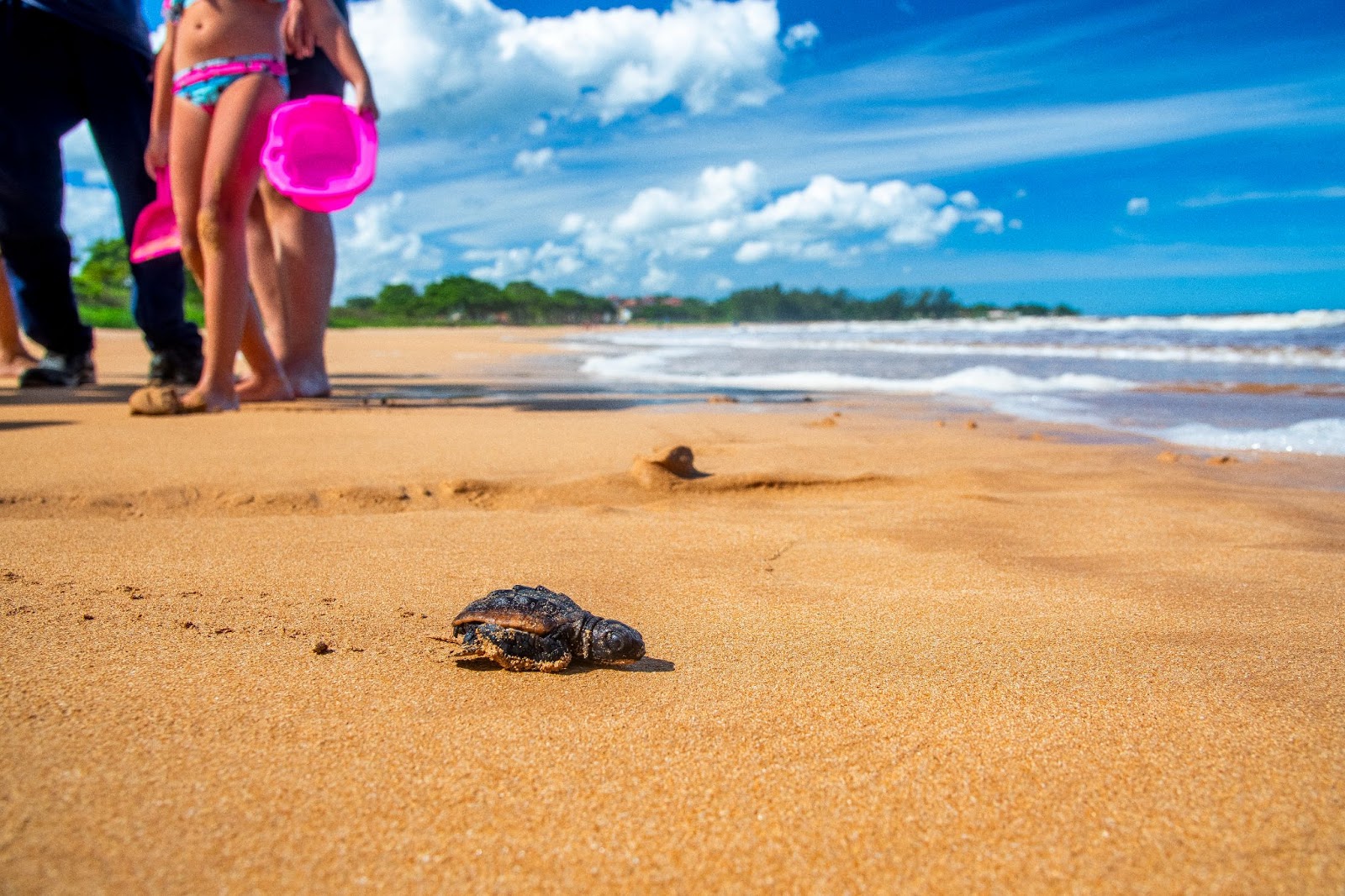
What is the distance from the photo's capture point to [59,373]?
6.20 metres

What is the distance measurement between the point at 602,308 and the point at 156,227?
273ft

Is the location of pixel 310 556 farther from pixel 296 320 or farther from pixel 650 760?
pixel 296 320

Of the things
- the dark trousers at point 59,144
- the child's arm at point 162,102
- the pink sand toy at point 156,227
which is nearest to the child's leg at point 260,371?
the pink sand toy at point 156,227

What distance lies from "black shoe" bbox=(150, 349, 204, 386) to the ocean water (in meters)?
3.72

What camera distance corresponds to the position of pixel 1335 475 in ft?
12.1

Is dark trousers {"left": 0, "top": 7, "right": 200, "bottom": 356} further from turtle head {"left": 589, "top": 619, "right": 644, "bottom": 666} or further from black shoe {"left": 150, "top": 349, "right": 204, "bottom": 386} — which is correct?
turtle head {"left": 589, "top": 619, "right": 644, "bottom": 666}

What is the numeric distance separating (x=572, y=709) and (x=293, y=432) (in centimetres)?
314

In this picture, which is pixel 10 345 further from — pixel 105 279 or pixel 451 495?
pixel 105 279

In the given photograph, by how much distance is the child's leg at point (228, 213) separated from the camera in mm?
4492

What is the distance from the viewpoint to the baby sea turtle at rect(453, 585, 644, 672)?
1467mm

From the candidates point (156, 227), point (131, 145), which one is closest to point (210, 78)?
point (156, 227)

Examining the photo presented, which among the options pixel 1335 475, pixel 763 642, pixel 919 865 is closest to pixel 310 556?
pixel 763 642

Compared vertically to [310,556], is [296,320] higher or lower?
higher

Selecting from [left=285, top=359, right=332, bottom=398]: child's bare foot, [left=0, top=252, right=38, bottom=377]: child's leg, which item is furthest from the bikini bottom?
[left=0, top=252, right=38, bottom=377]: child's leg
